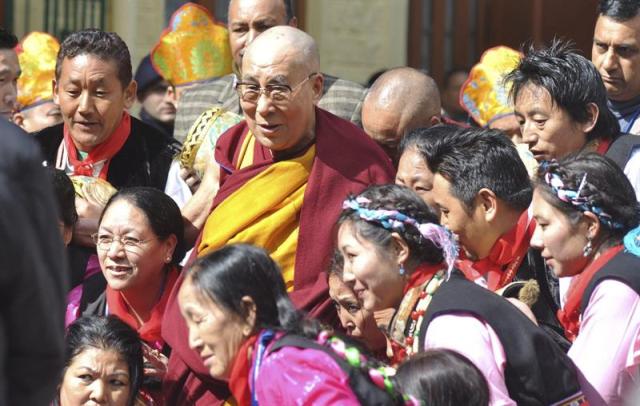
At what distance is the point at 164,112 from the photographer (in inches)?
268

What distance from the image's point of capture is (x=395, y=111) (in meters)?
4.69

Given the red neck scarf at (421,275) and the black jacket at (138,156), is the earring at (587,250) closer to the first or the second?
the red neck scarf at (421,275)

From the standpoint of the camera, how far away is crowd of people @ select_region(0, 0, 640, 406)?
3016mm

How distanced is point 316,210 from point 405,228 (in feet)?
1.97

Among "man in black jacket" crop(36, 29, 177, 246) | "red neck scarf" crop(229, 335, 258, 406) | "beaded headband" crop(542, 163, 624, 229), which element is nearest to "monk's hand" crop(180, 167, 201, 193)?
"man in black jacket" crop(36, 29, 177, 246)

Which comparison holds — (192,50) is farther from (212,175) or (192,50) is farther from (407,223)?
(407,223)

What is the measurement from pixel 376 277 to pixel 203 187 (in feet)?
3.67

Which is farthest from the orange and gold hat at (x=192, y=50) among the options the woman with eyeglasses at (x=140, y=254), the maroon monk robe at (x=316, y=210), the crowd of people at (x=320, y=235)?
the maroon monk robe at (x=316, y=210)

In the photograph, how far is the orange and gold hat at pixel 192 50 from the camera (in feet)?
19.2

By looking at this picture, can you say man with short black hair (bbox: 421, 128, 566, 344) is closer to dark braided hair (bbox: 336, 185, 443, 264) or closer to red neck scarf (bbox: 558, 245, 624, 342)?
red neck scarf (bbox: 558, 245, 624, 342)

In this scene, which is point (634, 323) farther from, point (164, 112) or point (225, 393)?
point (164, 112)

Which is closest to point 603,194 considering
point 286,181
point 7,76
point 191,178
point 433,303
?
point 433,303

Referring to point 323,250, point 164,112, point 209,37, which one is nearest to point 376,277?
point 323,250

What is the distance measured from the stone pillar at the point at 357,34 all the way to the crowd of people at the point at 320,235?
→ 114 inches
